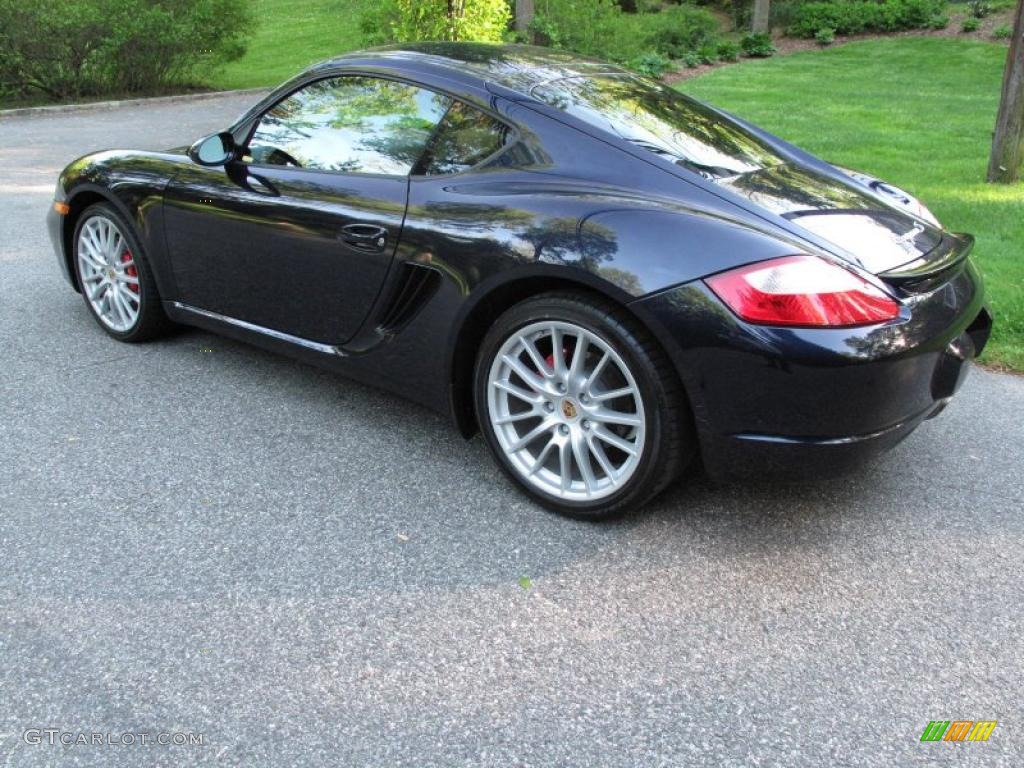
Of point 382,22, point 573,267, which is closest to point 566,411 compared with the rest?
point 573,267

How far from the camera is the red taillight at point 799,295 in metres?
2.57

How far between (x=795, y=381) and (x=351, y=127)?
6.63ft

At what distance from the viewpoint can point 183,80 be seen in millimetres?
18062

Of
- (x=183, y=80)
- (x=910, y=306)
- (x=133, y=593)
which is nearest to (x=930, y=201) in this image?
(x=910, y=306)

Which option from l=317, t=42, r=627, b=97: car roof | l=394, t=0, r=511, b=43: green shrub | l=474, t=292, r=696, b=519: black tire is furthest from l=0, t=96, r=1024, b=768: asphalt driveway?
l=394, t=0, r=511, b=43: green shrub

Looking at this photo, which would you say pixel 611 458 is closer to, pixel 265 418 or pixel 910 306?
pixel 910 306

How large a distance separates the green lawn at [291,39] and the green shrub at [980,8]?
49.2 ft

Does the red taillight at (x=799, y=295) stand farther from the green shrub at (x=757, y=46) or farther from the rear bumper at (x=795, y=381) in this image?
the green shrub at (x=757, y=46)

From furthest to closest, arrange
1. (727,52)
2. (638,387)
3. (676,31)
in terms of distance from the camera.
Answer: (676,31), (727,52), (638,387)

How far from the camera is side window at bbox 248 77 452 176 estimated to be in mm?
3398

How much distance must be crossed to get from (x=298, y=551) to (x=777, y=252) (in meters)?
1.73

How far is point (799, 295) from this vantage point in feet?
8.47

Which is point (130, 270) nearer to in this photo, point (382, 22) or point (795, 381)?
point (795, 381)

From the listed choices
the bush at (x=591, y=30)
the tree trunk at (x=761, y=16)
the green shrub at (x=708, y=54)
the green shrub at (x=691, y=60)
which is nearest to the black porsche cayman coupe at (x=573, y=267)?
the bush at (x=591, y=30)
